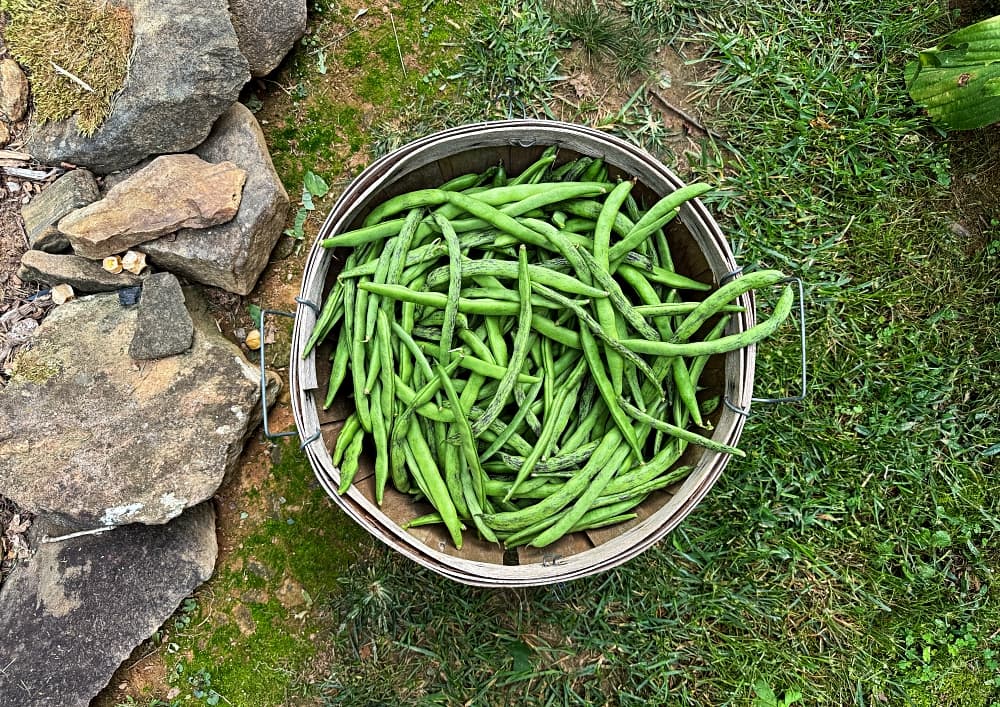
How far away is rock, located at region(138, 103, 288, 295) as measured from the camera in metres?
2.45

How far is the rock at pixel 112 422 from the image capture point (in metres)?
2.38

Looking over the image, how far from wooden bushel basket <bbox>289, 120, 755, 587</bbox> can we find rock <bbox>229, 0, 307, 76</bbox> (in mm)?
863

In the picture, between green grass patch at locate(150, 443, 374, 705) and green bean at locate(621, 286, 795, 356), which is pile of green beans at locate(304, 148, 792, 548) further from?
green grass patch at locate(150, 443, 374, 705)

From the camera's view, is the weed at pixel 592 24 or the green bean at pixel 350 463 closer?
the green bean at pixel 350 463

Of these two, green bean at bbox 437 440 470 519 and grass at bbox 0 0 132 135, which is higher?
grass at bbox 0 0 132 135

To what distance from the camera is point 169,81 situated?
2361mm

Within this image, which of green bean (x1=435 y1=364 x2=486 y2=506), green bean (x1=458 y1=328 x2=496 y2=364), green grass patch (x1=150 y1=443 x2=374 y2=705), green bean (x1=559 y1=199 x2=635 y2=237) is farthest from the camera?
green grass patch (x1=150 y1=443 x2=374 y2=705)

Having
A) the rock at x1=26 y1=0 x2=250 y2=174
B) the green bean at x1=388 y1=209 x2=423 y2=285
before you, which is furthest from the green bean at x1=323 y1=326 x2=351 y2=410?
the rock at x1=26 y1=0 x2=250 y2=174

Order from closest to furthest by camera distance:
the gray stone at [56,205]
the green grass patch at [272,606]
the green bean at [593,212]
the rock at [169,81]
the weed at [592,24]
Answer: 1. the green bean at [593,212]
2. the rock at [169,81]
3. the gray stone at [56,205]
4. the green grass patch at [272,606]
5. the weed at [592,24]

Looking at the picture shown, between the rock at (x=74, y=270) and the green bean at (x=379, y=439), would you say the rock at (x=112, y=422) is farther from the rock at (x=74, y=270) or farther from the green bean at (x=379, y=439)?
the green bean at (x=379, y=439)

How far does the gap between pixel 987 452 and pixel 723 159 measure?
1.59 meters

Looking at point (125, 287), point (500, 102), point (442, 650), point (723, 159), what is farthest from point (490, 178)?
point (442, 650)

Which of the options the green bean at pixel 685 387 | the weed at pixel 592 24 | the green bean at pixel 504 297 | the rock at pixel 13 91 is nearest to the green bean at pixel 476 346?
the green bean at pixel 504 297

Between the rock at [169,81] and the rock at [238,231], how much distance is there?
0.11 meters
